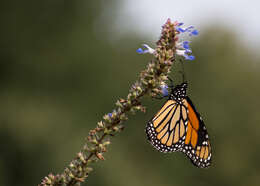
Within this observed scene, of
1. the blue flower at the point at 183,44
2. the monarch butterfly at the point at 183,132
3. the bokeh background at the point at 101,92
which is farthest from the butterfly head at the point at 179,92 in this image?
the bokeh background at the point at 101,92

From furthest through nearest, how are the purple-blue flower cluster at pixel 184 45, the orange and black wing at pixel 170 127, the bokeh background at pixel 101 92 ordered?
the bokeh background at pixel 101 92 < the orange and black wing at pixel 170 127 < the purple-blue flower cluster at pixel 184 45

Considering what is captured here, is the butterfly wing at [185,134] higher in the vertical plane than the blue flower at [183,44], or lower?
lower

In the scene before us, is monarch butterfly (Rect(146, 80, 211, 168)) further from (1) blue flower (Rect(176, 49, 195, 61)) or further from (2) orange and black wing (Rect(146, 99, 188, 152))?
(1) blue flower (Rect(176, 49, 195, 61))

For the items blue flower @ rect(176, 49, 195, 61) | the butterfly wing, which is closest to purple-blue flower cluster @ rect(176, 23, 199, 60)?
blue flower @ rect(176, 49, 195, 61)

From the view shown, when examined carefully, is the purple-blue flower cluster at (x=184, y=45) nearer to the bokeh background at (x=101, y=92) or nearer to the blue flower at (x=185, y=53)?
the blue flower at (x=185, y=53)

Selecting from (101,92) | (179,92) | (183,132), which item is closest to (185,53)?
(179,92)

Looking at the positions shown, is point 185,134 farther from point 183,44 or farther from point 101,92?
point 101,92
